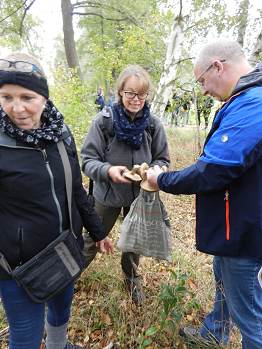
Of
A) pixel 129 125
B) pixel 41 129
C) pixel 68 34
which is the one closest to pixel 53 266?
pixel 41 129

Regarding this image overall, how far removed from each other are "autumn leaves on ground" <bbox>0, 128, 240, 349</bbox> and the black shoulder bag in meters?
0.78

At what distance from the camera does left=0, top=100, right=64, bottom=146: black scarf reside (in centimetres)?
143

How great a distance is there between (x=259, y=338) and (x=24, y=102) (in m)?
1.80

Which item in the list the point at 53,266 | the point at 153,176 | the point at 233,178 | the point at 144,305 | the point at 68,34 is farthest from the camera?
the point at 68,34

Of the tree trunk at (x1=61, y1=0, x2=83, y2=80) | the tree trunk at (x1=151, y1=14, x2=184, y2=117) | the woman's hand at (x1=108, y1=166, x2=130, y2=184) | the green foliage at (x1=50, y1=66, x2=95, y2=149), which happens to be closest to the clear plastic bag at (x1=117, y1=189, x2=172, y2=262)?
the woman's hand at (x1=108, y1=166, x2=130, y2=184)

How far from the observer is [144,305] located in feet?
8.68

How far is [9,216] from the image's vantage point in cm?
148

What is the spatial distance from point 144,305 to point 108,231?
71cm

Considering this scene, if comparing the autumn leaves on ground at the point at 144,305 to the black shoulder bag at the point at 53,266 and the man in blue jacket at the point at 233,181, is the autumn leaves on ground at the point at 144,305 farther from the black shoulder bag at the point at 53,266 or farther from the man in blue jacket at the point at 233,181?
the black shoulder bag at the point at 53,266

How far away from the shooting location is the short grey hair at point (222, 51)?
1.70 m

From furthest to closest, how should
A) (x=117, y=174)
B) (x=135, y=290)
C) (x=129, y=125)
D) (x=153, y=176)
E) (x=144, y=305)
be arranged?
(x=135, y=290)
(x=144, y=305)
(x=129, y=125)
(x=117, y=174)
(x=153, y=176)

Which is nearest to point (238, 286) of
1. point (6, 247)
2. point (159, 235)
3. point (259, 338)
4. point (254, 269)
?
point (254, 269)

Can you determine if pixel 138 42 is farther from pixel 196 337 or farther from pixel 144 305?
pixel 196 337

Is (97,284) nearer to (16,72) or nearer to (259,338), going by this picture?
(259,338)
